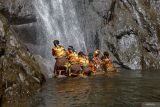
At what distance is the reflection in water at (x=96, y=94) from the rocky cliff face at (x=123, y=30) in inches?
425

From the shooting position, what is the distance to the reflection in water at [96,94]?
13773mm

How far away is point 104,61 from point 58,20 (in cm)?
475

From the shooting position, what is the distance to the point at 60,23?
29.3m

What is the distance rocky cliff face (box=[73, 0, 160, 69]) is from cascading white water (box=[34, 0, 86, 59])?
2.51 feet

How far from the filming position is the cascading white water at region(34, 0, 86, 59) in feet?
90.6

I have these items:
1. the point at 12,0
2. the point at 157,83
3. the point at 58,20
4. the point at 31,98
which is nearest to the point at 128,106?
the point at 31,98

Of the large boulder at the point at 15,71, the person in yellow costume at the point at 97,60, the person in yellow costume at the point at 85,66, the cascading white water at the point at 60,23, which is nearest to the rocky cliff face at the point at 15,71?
the large boulder at the point at 15,71

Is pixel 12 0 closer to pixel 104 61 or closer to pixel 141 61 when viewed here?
pixel 104 61

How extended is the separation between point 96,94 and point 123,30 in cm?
1582

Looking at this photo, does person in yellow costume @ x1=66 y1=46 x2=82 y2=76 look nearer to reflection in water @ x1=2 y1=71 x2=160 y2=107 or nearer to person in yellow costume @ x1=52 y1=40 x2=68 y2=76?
person in yellow costume @ x1=52 y1=40 x2=68 y2=76

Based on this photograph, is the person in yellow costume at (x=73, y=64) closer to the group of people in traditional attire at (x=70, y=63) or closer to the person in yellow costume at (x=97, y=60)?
the group of people in traditional attire at (x=70, y=63)

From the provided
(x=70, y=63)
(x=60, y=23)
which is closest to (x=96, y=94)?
(x=70, y=63)

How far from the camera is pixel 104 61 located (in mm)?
27344

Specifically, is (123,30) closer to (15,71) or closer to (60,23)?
(60,23)
